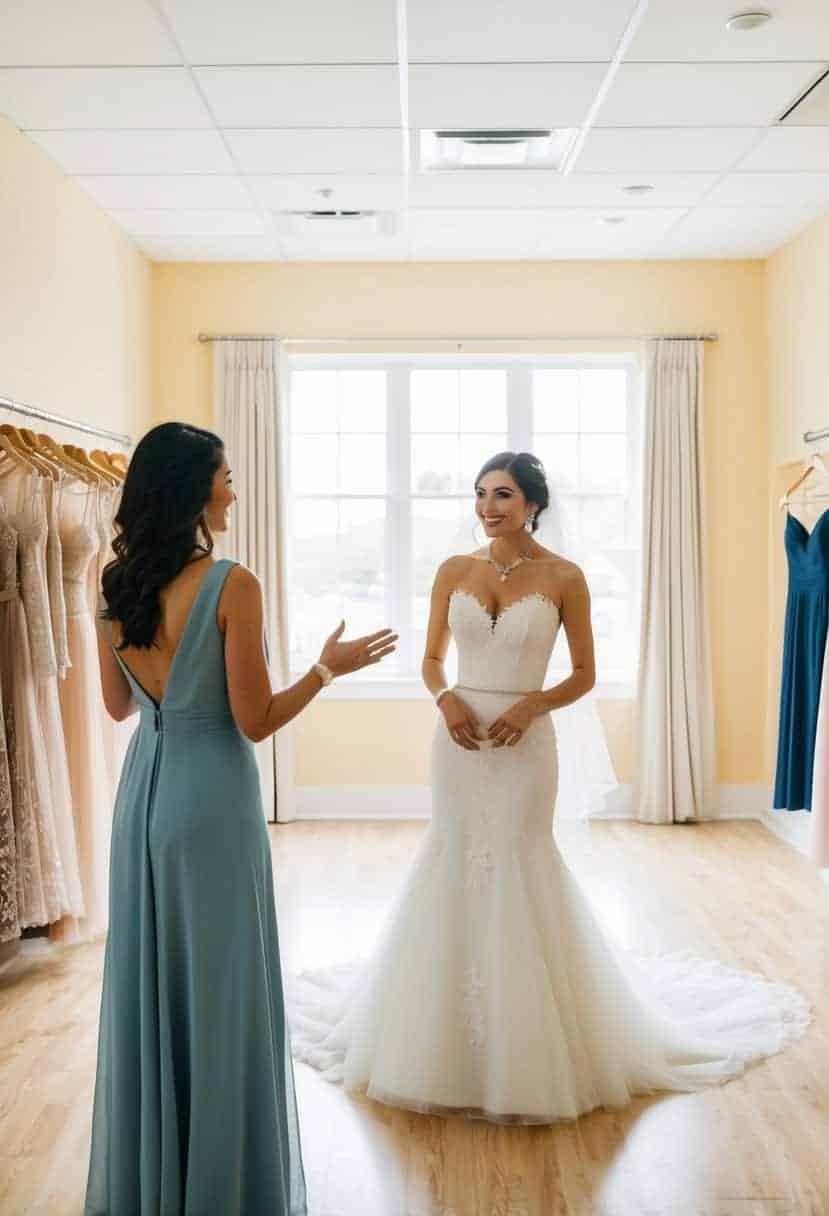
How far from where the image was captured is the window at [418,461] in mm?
6840

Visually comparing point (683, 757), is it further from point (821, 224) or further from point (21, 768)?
point (21, 768)

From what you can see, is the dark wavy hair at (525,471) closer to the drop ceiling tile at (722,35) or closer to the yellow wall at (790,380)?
the drop ceiling tile at (722,35)

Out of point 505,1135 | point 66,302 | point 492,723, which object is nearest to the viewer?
point 505,1135

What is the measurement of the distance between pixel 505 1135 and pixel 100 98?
3575 millimetres

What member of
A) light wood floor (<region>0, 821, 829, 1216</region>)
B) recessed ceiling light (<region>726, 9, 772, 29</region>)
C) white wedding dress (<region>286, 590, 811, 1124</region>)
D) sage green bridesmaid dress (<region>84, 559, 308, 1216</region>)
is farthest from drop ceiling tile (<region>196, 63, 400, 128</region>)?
light wood floor (<region>0, 821, 829, 1216</region>)

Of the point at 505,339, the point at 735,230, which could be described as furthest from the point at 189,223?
the point at 735,230

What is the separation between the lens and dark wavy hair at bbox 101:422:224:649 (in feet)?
7.05

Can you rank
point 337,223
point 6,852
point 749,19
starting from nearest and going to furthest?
point 749,19 → point 6,852 → point 337,223

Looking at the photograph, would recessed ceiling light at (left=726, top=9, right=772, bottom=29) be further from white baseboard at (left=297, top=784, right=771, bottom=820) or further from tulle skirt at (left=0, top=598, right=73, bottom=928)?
white baseboard at (left=297, top=784, right=771, bottom=820)

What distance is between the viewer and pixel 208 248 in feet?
20.7

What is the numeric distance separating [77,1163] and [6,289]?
305 cm

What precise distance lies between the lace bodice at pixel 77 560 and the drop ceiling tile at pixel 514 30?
1981 mm

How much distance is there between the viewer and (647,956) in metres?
4.22

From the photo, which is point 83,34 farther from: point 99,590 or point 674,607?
point 674,607
